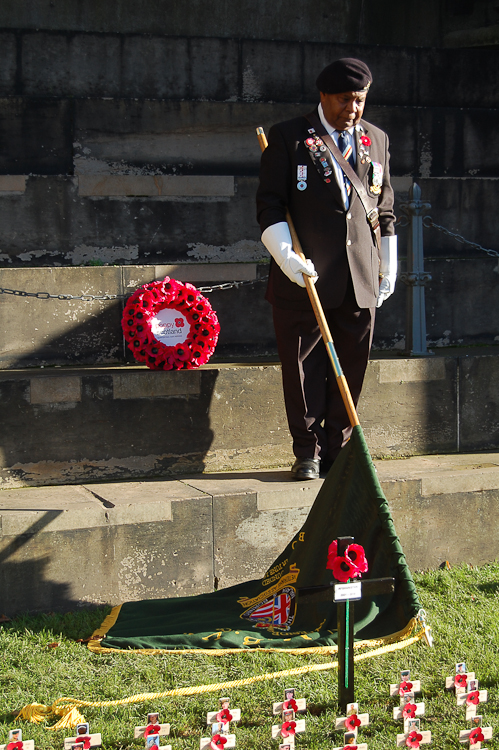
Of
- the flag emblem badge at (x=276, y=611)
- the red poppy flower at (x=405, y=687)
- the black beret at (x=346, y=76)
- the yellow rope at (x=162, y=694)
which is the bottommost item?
the yellow rope at (x=162, y=694)

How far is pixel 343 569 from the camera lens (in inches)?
109

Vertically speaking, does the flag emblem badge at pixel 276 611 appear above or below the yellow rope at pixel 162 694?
above

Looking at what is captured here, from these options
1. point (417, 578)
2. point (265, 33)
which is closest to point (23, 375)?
point (417, 578)

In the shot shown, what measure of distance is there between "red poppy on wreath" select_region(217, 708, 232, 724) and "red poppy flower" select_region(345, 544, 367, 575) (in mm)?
591

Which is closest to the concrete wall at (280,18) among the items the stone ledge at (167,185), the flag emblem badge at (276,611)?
the stone ledge at (167,185)

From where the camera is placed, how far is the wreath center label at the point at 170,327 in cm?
465

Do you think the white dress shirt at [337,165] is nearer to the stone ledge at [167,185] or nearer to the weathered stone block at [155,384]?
the weathered stone block at [155,384]

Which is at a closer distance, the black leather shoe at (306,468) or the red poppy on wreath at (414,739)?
the red poppy on wreath at (414,739)

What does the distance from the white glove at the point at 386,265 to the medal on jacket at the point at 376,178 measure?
0.24 meters

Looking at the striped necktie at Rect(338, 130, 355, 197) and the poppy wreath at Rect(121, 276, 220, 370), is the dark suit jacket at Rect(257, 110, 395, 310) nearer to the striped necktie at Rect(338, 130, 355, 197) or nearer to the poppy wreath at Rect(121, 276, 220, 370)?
the striped necktie at Rect(338, 130, 355, 197)

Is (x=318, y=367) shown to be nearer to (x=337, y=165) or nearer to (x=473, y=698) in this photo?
(x=337, y=165)

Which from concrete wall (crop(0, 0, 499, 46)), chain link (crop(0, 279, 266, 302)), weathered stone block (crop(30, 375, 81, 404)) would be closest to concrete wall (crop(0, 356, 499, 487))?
weathered stone block (crop(30, 375, 81, 404))

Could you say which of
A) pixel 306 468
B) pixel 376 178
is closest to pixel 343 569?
pixel 306 468

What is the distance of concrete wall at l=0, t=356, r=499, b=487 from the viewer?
4.32 meters
